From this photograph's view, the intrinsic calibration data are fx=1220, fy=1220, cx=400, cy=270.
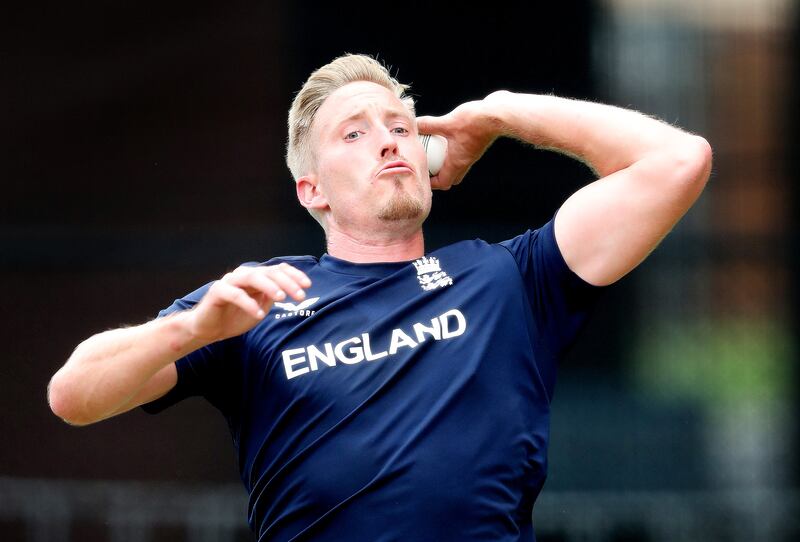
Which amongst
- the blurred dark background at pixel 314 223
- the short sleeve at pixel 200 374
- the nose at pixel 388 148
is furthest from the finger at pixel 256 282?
the blurred dark background at pixel 314 223

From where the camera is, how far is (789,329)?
5.83 m

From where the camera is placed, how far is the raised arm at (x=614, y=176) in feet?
9.12

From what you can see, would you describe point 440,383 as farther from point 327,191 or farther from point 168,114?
point 168,114

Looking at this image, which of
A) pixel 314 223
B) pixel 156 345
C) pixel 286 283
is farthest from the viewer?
pixel 314 223

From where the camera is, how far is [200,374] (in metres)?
2.81

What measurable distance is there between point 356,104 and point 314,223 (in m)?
2.65

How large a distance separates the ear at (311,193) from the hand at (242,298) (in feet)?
2.81

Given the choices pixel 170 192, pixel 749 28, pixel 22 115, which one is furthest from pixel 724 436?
pixel 22 115

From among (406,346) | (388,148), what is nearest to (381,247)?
(388,148)

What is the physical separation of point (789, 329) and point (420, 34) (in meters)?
2.28

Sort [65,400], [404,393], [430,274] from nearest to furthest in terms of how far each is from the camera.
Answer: [65,400] < [404,393] < [430,274]

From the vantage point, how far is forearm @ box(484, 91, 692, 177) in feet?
9.45

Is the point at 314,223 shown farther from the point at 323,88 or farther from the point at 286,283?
the point at 286,283

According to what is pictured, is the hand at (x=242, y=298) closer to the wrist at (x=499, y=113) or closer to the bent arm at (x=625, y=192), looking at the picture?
the bent arm at (x=625, y=192)
